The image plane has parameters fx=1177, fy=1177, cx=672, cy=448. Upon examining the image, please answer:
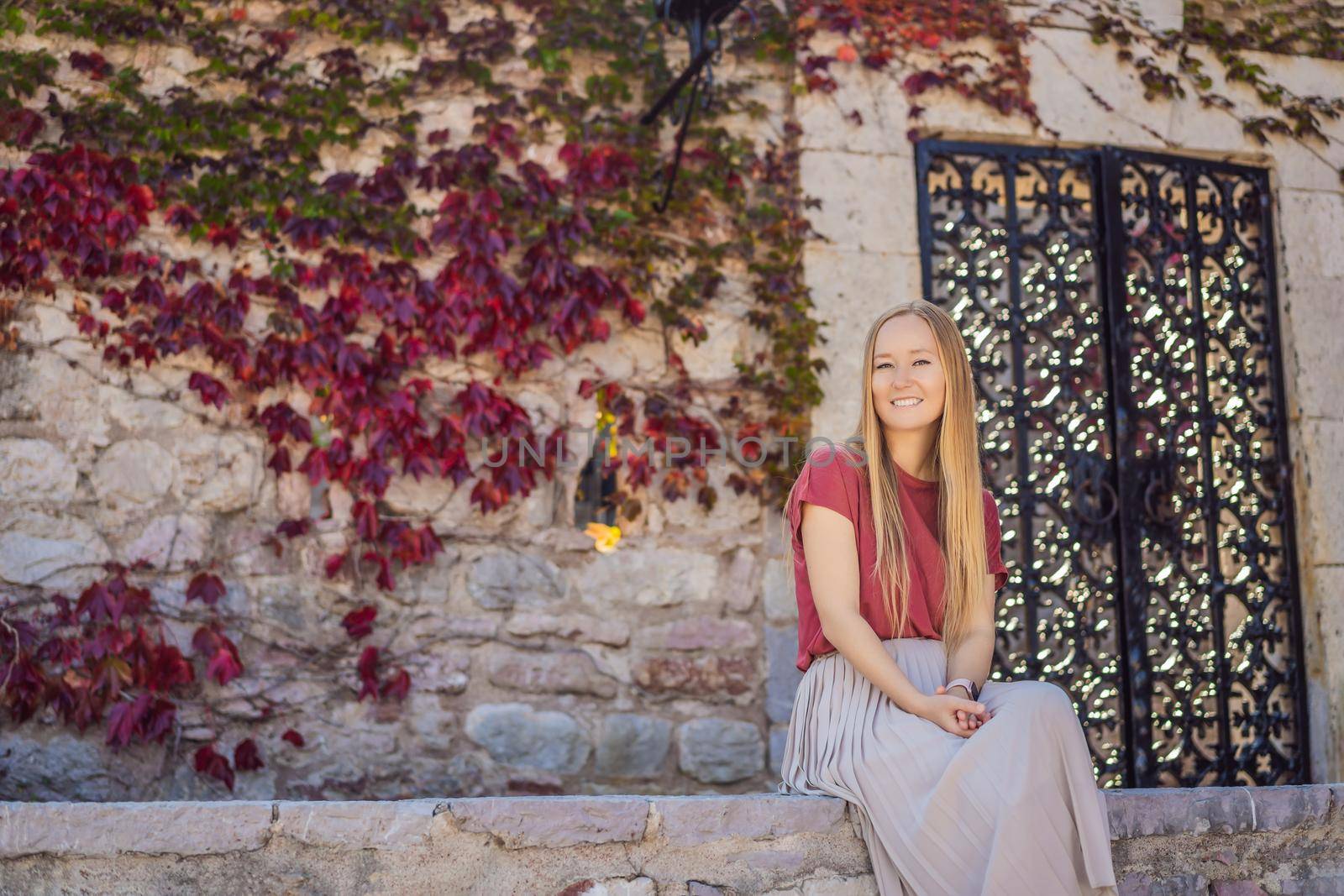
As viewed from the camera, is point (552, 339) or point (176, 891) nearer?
point (176, 891)

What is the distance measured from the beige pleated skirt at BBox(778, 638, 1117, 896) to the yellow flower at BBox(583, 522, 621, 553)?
58.6 inches

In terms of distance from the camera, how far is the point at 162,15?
3518 millimetres

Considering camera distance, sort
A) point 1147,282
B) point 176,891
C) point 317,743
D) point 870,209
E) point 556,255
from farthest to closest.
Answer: point 1147,282, point 870,209, point 556,255, point 317,743, point 176,891

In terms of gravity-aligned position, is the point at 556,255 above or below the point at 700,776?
above

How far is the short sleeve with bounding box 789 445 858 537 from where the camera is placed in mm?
2104

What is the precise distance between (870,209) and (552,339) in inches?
43.0

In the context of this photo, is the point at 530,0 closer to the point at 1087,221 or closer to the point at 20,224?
the point at 20,224

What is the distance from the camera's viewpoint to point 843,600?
207 cm

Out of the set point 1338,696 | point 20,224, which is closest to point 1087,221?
point 1338,696

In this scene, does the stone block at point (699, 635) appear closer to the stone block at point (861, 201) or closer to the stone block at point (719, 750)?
the stone block at point (719, 750)

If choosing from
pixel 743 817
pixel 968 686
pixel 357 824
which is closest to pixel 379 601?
pixel 357 824

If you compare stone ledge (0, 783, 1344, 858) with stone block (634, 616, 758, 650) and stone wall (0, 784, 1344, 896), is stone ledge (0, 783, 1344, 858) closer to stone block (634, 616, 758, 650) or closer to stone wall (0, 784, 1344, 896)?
stone wall (0, 784, 1344, 896)

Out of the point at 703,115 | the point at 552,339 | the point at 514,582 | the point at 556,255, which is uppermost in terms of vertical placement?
the point at 703,115

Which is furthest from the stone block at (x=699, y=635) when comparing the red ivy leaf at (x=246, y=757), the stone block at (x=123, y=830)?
the stone block at (x=123, y=830)
